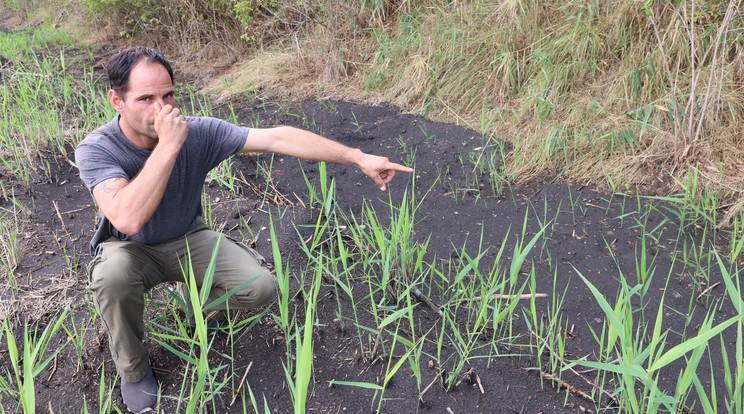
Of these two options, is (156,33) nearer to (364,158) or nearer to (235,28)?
→ (235,28)

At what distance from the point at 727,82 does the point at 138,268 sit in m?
3.22

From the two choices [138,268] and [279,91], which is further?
[279,91]

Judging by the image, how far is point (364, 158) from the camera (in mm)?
2049

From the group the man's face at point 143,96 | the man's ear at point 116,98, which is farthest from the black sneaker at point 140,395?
the man's ear at point 116,98

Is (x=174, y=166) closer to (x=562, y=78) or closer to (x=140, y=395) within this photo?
(x=140, y=395)

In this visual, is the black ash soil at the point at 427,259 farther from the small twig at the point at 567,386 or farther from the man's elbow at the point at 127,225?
the man's elbow at the point at 127,225

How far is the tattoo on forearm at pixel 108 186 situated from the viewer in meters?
1.70

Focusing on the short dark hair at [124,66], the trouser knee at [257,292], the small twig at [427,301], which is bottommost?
the small twig at [427,301]

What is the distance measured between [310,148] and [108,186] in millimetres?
751

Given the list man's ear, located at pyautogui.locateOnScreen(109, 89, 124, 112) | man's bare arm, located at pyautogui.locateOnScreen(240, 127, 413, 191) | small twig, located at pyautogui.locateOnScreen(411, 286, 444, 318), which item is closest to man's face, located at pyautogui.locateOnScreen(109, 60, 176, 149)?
man's ear, located at pyautogui.locateOnScreen(109, 89, 124, 112)

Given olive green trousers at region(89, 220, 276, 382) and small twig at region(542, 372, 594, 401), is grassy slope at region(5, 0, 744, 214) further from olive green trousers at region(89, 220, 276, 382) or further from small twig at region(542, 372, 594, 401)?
olive green trousers at region(89, 220, 276, 382)

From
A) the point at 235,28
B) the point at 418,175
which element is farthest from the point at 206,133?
the point at 235,28

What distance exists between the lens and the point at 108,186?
5.59ft

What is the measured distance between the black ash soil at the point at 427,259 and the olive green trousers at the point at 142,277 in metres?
0.17
